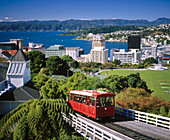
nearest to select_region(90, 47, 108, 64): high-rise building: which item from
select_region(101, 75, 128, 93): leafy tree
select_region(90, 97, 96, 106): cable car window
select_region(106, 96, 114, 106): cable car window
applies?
select_region(101, 75, 128, 93): leafy tree

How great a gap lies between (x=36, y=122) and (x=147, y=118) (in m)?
5.96

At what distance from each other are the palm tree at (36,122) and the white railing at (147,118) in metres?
4.95

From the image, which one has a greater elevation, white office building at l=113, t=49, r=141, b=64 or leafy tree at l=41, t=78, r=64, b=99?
leafy tree at l=41, t=78, r=64, b=99

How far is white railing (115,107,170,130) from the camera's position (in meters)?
9.83

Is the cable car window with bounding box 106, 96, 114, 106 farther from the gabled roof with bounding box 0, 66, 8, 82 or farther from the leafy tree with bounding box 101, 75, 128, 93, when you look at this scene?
the leafy tree with bounding box 101, 75, 128, 93

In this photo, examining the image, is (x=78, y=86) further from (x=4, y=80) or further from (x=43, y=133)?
(x=43, y=133)

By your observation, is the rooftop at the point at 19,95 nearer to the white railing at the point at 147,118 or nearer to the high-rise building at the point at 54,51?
the white railing at the point at 147,118

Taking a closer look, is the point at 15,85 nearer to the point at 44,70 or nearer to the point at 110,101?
the point at 110,101

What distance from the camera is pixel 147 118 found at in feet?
34.2

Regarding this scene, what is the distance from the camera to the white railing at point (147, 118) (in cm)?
983

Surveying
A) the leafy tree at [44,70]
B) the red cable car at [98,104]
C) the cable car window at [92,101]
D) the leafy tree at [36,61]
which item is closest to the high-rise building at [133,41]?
the leafy tree at [36,61]

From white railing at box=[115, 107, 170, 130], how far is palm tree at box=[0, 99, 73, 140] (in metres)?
4.95

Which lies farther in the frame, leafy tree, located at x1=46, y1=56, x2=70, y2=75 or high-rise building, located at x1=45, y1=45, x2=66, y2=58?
high-rise building, located at x1=45, y1=45, x2=66, y2=58

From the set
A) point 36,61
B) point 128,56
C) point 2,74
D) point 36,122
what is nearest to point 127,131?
point 36,122
